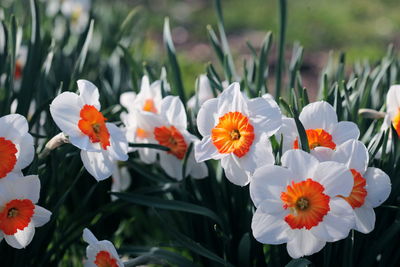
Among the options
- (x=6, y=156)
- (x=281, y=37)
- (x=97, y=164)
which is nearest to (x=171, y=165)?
(x=97, y=164)

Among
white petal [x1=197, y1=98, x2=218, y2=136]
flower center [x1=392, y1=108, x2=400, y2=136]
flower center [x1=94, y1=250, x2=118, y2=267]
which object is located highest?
white petal [x1=197, y1=98, x2=218, y2=136]

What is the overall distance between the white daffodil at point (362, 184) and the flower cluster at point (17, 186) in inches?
28.9

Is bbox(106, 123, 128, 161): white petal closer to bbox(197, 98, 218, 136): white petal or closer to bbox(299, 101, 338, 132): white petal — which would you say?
bbox(197, 98, 218, 136): white petal

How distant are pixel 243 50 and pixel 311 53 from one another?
0.56 m

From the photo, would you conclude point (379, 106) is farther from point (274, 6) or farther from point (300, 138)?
point (274, 6)

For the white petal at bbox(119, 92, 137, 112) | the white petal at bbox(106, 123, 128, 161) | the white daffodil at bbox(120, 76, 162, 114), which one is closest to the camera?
the white petal at bbox(106, 123, 128, 161)

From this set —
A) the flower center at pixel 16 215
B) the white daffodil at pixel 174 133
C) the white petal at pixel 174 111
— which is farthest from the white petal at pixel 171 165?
the flower center at pixel 16 215

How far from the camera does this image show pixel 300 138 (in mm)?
1411

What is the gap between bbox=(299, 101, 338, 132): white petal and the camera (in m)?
1.48

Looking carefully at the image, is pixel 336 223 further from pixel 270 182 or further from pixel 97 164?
pixel 97 164

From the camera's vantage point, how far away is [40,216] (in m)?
1.49

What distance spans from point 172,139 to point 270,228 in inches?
19.6

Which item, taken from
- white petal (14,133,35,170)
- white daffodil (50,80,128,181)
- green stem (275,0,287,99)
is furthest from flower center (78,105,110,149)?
green stem (275,0,287,99)

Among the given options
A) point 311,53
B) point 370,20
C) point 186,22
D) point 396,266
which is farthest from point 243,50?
point 396,266
